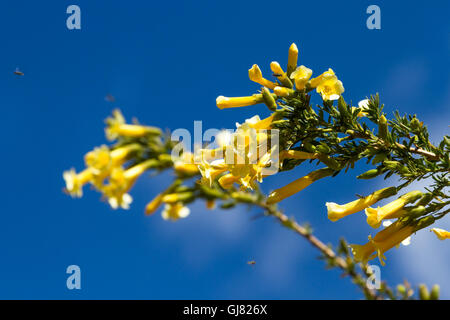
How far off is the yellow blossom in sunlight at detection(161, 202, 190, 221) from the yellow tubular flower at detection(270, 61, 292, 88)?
198cm

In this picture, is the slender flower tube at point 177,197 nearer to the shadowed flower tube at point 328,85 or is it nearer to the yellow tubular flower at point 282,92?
the yellow tubular flower at point 282,92

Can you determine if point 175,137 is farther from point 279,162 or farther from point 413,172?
point 413,172

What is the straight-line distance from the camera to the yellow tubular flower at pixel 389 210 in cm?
311

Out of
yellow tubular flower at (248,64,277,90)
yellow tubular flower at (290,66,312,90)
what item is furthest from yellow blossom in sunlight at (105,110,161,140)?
yellow tubular flower at (248,64,277,90)

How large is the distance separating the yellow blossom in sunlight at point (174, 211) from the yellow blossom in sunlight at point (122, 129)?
11.8 inches

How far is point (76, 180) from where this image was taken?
5.51ft

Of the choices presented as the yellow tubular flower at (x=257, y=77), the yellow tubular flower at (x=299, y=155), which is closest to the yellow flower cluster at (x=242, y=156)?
the yellow tubular flower at (x=299, y=155)

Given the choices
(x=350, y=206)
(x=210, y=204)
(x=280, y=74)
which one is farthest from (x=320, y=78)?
(x=210, y=204)

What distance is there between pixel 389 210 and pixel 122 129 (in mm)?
2329

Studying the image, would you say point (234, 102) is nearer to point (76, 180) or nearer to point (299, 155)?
point (299, 155)

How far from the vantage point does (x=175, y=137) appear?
1664 mm

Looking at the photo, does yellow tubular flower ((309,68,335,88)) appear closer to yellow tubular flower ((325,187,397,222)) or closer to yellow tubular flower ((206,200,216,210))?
yellow tubular flower ((325,187,397,222))

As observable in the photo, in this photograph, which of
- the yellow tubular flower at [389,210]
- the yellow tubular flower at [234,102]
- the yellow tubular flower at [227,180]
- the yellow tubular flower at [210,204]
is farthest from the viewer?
the yellow tubular flower at [234,102]

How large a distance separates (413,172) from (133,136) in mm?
2293
